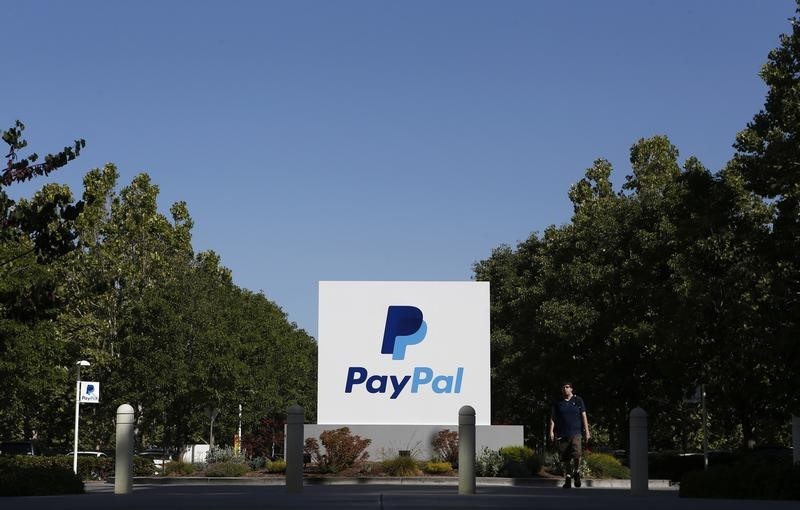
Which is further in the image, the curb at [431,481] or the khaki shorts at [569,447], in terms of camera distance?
the curb at [431,481]

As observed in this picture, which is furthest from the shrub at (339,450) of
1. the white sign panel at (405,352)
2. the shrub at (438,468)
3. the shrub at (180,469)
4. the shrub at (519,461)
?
the shrub at (180,469)

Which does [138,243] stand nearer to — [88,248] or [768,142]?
[88,248]

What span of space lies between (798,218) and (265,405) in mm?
39522

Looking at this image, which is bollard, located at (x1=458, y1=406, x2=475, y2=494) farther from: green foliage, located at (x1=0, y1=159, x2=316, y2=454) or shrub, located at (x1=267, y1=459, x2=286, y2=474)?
green foliage, located at (x1=0, y1=159, x2=316, y2=454)

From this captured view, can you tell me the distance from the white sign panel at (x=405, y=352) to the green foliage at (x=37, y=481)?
17.4 meters

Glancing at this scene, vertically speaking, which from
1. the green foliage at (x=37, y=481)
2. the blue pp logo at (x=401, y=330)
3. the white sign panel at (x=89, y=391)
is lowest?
the green foliage at (x=37, y=481)

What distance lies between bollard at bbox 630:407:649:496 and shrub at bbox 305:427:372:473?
16.9 meters

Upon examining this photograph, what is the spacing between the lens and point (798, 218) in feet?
117

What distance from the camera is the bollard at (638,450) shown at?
67.4 ft

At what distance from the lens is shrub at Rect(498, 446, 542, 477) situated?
35906 millimetres

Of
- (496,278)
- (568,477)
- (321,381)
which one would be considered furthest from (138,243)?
(568,477)

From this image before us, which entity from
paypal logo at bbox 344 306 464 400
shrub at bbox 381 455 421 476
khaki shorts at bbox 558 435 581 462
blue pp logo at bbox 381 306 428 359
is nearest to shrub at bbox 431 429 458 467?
paypal logo at bbox 344 306 464 400

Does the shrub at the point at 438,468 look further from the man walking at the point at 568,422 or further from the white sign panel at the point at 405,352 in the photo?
the man walking at the point at 568,422

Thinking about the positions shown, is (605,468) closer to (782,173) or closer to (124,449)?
(782,173)
